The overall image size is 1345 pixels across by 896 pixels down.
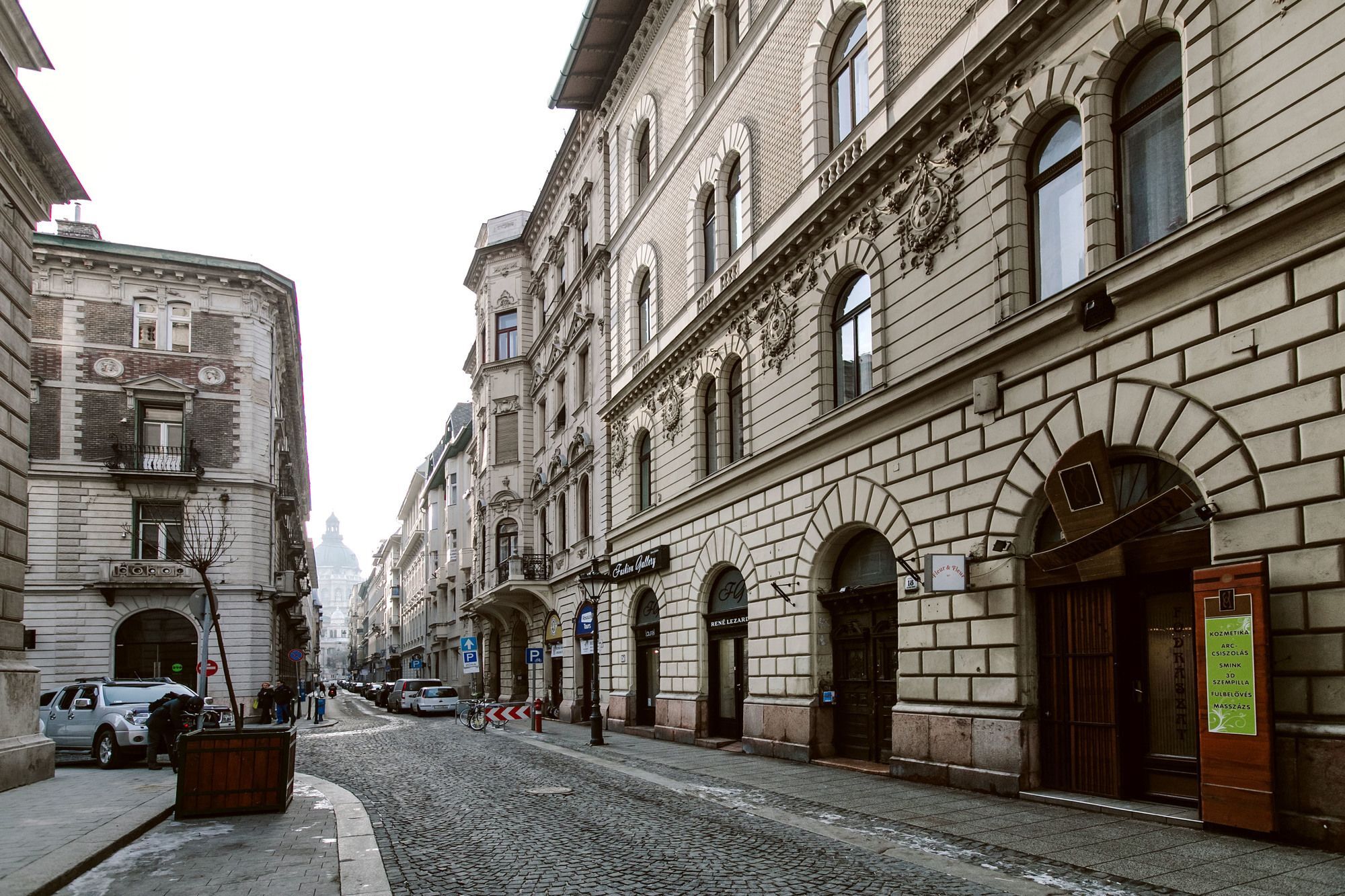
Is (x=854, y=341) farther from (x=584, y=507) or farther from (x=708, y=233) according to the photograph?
(x=584, y=507)

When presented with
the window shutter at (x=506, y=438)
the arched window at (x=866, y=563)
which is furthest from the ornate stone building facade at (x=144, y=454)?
the arched window at (x=866, y=563)

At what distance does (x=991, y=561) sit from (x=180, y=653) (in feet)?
113

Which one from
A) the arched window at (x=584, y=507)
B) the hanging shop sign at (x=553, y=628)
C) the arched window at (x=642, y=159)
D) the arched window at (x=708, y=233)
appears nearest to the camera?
the arched window at (x=708, y=233)

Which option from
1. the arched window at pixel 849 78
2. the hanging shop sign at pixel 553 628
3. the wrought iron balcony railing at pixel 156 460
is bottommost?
the hanging shop sign at pixel 553 628

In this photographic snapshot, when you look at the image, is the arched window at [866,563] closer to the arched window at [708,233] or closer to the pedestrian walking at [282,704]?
the arched window at [708,233]

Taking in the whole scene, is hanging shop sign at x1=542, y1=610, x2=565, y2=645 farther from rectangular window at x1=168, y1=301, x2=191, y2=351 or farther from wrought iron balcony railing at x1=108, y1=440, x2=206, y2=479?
rectangular window at x1=168, y1=301, x2=191, y2=351

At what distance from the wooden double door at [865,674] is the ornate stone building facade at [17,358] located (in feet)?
40.9

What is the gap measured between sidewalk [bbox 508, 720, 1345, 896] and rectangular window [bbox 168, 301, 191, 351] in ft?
106

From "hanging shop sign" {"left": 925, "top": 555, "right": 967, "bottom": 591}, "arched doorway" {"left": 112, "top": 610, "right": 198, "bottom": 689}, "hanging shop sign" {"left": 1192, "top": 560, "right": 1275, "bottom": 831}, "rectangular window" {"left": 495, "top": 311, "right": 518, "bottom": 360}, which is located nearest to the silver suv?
"hanging shop sign" {"left": 925, "top": 555, "right": 967, "bottom": 591}

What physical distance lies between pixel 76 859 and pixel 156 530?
111 feet

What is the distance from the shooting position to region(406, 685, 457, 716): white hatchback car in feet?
151

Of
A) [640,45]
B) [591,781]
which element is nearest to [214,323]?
[640,45]

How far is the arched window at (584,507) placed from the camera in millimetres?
35656

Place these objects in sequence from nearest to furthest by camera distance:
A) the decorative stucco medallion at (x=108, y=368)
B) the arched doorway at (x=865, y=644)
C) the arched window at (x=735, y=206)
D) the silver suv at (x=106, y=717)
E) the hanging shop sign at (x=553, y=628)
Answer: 1. the arched doorway at (x=865, y=644)
2. the silver suv at (x=106, y=717)
3. the arched window at (x=735, y=206)
4. the hanging shop sign at (x=553, y=628)
5. the decorative stucco medallion at (x=108, y=368)
